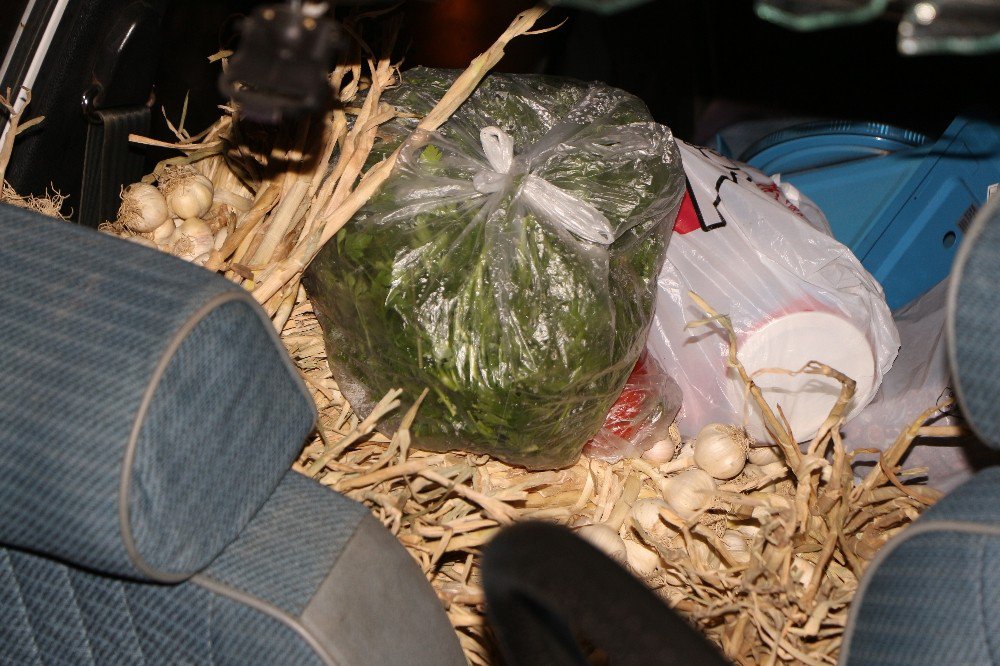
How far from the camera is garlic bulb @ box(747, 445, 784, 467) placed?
133 cm

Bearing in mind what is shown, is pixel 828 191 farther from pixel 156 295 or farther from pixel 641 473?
pixel 156 295

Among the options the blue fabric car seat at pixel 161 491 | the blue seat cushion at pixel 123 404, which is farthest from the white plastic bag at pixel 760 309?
the blue seat cushion at pixel 123 404

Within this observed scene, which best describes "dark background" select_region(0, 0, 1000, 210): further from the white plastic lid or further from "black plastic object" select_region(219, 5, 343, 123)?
"black plastic object" select_region(219, 5, 343, 123)

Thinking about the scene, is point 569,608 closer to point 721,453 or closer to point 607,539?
point 607,539

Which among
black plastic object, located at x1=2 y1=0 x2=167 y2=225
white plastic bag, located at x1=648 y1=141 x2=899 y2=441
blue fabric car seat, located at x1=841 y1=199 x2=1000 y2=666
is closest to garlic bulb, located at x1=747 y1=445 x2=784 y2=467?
white plastic bag, located at x1=648 y1=141 x2=899 y2=441

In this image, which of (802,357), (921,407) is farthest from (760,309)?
(921,407)

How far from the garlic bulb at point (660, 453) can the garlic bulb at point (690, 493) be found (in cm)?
6

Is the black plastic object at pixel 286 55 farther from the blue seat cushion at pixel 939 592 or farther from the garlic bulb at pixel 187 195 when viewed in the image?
the garlic bulb at pixel 187 195

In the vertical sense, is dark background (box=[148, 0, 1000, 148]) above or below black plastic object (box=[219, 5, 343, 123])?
below

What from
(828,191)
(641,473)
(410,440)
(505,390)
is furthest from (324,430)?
(828,191)

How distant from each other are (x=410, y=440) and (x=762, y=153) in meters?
1.04

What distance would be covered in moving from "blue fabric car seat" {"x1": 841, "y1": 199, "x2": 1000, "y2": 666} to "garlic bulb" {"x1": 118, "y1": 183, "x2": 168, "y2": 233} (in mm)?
1093

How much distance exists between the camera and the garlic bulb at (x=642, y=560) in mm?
1194

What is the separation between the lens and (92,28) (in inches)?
49.9
